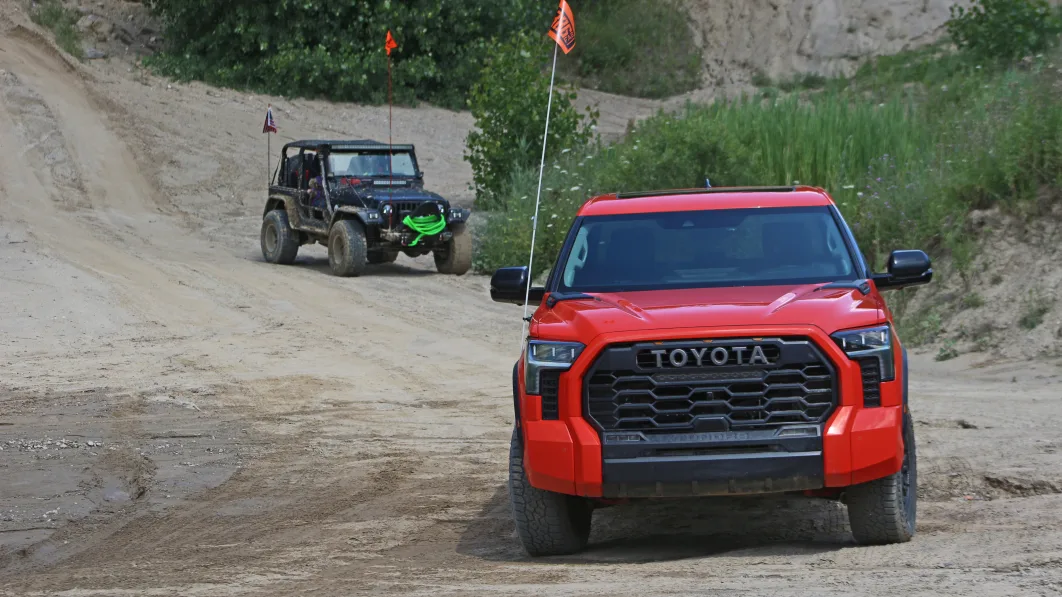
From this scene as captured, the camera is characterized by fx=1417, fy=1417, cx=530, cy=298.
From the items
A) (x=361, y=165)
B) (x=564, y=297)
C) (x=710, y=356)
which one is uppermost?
(x=361, y=165)

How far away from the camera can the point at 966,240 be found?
48.6 ft

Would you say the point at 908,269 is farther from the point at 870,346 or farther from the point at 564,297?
the point at 564,297

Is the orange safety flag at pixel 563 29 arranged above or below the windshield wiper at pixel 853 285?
above

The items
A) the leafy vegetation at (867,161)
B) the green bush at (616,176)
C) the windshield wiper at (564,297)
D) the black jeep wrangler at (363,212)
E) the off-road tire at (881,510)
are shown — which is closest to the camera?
the off-road tire at (881,510)

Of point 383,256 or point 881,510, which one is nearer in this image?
point 881,510

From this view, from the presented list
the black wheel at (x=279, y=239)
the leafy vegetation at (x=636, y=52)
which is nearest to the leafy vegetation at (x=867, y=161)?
the black wheel at (x=279, y=239)

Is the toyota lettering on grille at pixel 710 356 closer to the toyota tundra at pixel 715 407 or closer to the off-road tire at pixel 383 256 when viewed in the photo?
the toyota tundra at pixel 715 407

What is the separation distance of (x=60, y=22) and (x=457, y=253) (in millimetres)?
20213

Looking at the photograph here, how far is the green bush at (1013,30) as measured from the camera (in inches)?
1081

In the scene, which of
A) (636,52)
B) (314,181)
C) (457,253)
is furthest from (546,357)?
(636,52)

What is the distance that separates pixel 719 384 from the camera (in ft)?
19.4

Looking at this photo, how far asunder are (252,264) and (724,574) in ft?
53.7

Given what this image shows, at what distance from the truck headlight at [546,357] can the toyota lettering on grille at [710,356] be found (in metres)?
0.36

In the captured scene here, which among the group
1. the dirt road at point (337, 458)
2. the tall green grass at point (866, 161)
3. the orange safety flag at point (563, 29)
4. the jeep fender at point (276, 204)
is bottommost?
the dirt road at point (337, 458)
